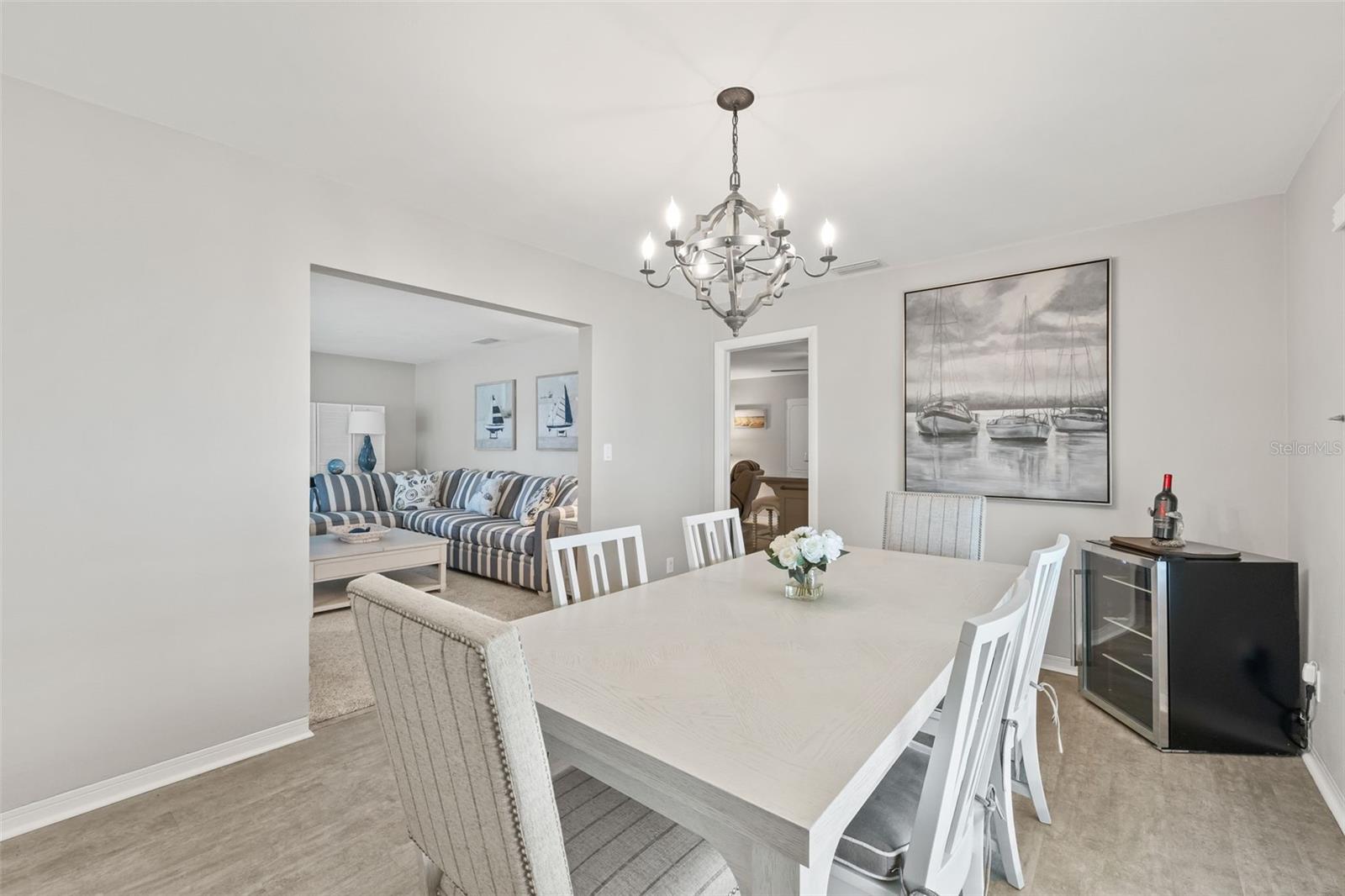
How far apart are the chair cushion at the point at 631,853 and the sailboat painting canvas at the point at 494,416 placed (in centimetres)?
593

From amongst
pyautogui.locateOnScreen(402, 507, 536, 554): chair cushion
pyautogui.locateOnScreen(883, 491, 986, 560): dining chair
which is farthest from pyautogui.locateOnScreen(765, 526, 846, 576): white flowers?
pyautogui.locateOnScreen(402, 507, 536, 554): chair cushion

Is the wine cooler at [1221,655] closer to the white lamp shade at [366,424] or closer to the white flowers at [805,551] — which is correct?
the white flowers at [805,551]

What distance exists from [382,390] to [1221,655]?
323 inches

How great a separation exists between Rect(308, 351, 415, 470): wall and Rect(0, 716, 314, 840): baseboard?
5592 mm

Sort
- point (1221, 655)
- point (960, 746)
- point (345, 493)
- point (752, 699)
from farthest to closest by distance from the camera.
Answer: point (345, 493), point (1221, 655), point (752, 699), point (960, 746)

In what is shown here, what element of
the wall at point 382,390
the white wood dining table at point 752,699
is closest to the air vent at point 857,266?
the white wood dining table at point 752,699

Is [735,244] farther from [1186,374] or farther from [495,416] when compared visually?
[495,416]

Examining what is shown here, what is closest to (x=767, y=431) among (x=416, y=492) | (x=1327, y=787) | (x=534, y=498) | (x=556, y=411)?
(x=556, y=411)

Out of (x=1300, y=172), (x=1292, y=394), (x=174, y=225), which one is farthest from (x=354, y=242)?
(x=1292, y=394)

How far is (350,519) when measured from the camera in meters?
5.70

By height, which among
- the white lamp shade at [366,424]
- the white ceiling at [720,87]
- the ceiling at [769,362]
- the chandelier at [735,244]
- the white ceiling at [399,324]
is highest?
the white ceiling at [399,324]

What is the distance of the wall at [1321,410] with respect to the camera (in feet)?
6.52

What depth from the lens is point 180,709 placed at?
2.15 meters

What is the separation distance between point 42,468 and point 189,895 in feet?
4.56
